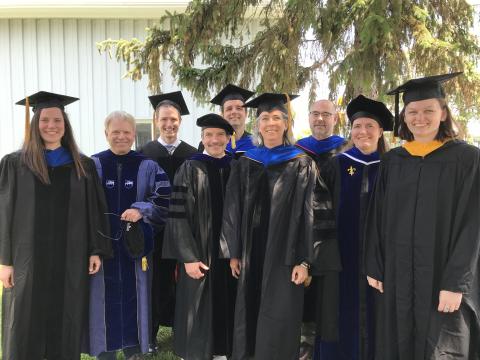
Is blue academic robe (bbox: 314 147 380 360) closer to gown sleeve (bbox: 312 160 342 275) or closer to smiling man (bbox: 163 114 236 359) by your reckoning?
gown sleeve (bbox: 312 160 342 275)

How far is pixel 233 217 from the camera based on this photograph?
3039 millimetres

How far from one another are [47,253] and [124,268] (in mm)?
606

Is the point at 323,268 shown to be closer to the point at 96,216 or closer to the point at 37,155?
the point at 96,216

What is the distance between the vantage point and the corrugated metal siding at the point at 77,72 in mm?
9055

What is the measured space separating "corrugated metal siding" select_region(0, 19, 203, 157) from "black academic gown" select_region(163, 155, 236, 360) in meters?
5.96

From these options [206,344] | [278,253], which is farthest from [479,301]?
[206,344]

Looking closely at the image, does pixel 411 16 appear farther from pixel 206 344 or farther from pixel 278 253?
pixel 206 344

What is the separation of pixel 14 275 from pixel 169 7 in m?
7.06

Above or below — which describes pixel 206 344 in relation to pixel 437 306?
below

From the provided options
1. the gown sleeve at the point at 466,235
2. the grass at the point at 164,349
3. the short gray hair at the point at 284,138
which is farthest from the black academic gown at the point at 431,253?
→ the grass at the point at 164,349

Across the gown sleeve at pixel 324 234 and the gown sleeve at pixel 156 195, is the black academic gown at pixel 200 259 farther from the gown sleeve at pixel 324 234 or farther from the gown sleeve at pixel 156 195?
the gown sleeve at pixel 324 234

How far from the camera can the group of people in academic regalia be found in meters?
2.55

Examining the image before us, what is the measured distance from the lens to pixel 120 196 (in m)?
3.38

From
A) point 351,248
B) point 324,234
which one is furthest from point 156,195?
point 351,248
